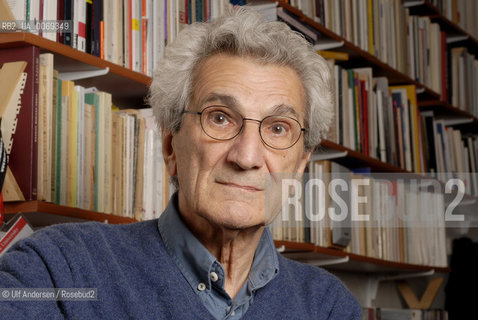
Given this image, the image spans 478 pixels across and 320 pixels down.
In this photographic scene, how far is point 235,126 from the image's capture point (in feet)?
4.14

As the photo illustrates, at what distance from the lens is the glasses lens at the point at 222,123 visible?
1259 mm

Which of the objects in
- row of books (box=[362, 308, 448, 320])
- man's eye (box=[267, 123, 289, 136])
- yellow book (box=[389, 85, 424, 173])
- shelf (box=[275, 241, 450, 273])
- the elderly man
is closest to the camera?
the elderly man

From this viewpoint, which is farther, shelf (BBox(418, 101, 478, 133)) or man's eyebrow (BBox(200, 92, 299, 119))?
shelf (BBox(418, 101, 478, 133))

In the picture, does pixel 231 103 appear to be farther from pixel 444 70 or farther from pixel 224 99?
pixel 444 70

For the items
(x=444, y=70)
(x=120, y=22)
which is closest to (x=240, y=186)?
(x=120, y=22)

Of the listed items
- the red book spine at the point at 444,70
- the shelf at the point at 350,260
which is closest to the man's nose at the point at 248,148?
the shelf at the point at 350,260

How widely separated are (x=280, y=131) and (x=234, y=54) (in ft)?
0.60

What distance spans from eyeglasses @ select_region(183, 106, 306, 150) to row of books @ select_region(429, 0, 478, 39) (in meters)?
2.84

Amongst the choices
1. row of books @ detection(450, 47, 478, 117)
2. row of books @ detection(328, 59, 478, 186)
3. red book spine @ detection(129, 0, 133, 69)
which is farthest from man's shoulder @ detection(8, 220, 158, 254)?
row of books @ detection(450, 47, 478, 117)

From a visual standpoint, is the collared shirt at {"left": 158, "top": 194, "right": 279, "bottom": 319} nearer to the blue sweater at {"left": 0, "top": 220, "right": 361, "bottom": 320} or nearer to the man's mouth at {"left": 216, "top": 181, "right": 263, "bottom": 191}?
the blue sweater at {"left": 0, "top": 220, "right": 361, "bottom": 320}

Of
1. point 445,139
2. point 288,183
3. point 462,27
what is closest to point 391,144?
point 445,139

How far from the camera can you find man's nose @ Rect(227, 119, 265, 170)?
1214mm

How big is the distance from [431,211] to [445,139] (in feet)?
1.88

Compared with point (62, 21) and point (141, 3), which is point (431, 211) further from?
point (62, 21)
